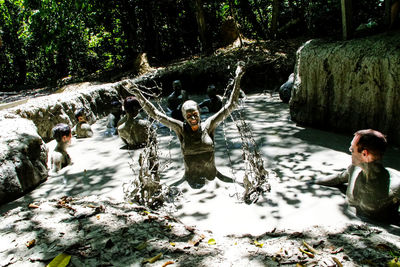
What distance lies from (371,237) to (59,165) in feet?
15.1

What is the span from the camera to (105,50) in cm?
1742

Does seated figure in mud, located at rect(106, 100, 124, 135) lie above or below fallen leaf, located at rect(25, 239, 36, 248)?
above

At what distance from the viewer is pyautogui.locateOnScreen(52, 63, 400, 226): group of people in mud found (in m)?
2.83

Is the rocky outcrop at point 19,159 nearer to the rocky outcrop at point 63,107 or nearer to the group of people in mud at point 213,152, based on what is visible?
the group of people in mud at point 213,152

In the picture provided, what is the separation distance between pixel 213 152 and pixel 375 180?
1.90 m

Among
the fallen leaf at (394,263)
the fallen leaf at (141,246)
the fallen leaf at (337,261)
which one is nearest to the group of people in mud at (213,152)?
the fallen leaf at (394,263)

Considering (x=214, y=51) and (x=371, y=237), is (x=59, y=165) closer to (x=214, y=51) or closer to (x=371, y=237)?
(x=371, y=237)

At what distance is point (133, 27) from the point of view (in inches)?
560

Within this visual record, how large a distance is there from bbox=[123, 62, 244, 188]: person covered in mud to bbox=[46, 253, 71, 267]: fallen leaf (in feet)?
6.66

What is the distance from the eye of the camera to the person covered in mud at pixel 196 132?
3719 mm

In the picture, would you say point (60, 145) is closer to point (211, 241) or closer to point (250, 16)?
point (211, 241)

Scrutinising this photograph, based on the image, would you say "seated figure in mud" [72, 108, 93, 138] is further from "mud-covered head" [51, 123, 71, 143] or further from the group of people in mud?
"mud-covered head" [51, 123, 71, 143]

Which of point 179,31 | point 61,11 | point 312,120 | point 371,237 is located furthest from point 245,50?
point 371,237

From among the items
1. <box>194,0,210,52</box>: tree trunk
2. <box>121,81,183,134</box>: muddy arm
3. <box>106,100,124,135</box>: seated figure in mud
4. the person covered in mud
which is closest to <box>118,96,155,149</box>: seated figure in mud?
<box>106,100,124,135</box>: seated figure in mud
